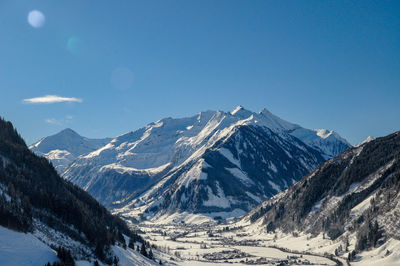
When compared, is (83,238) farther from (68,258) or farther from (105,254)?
(68,258)

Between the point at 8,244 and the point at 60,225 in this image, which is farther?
the point at 60,225

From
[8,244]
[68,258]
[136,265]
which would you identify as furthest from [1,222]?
[136,265]

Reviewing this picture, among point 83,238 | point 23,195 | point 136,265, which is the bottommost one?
point 136,265

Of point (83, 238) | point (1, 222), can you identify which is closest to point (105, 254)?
point (83, 238)

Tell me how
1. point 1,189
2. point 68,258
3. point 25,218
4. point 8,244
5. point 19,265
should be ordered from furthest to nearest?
point 1,189, point 25,218, point 68,258, point 8,244, point 19,265

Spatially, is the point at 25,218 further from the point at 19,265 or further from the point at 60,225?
the point at 19,265

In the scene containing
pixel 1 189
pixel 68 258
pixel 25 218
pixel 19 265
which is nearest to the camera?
pixel 19 265

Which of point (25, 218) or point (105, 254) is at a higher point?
point (25, 218)
